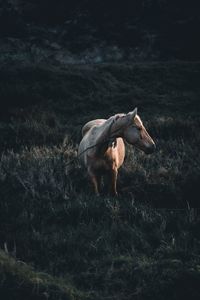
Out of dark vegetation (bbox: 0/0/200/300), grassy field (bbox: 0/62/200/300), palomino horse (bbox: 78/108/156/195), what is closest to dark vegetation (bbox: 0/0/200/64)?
dark vegetation (bbox: 0/0/200/300)

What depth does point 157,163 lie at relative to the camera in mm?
10672

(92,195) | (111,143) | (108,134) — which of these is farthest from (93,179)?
(108,134)

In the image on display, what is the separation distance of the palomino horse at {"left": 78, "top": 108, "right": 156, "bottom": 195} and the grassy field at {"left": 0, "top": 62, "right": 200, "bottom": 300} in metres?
0.36

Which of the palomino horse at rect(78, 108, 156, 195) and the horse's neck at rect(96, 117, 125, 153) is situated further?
the horse's neck at rect(96, 117, 125, 153)

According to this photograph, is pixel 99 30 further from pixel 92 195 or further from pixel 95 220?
pixel 95 220

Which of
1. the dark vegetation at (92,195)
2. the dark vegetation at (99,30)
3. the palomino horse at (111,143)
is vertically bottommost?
the dark vegetation at (99,30)

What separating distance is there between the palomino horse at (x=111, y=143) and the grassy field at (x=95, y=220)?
359mm

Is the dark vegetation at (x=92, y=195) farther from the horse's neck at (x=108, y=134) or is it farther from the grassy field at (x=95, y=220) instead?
the horse's neck at (x=108, y=134)

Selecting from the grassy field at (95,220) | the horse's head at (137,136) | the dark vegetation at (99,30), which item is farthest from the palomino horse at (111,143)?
the dark vegetation at (99,30)

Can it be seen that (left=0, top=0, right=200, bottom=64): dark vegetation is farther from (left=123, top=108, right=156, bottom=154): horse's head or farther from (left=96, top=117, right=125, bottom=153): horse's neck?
(left=123, top=108, right=156, bottom=154): horse's head

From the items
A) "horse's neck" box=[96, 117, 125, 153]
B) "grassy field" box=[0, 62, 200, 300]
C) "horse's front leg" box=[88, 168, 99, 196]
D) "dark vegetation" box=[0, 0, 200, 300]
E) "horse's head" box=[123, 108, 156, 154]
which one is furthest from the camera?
"horse's front leg" box=[88, 168, 99, 196]

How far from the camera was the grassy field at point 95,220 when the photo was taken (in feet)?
21.6

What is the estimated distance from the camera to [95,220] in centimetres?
840

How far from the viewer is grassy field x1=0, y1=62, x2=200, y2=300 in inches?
259
